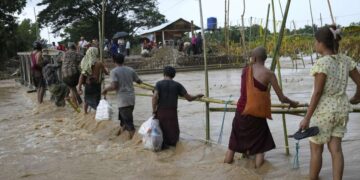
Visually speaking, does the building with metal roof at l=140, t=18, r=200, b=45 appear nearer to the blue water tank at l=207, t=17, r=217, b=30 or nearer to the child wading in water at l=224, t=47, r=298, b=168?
the blue water tank at l=207, t=17, r=217, b=30

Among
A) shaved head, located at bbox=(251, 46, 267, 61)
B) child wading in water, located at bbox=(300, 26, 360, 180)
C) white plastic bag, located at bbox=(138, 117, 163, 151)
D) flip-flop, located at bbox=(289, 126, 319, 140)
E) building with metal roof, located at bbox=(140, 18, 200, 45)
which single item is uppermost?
building with metal roof, located at bbox=(140, 18, 200, 45)

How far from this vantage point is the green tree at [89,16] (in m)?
44.2

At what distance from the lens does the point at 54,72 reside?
36.8 feet

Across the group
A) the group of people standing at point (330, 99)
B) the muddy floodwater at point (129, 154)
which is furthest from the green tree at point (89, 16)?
the group of people standing at point (330, 99)

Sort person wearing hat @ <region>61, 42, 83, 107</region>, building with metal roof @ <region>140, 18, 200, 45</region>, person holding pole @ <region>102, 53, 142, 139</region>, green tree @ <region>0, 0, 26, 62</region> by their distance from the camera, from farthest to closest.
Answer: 1. building with metal roof @ <region>140, 18, 200, 45</region>
2. green tree @ <region>0, 0, 26, 62</region>
3. person wearing hat @ <region>61, 42, 83, 107</region>
4. person holding pole @ <region>102, 53, 142, 139</region>

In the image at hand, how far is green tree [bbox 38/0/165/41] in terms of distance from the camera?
44156 mm

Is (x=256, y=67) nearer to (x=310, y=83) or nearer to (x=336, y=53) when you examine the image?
(x=336, y=53)

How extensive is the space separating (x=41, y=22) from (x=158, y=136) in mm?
41550

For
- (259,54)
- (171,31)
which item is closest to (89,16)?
(171,31)

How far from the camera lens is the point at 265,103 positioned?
4789mm

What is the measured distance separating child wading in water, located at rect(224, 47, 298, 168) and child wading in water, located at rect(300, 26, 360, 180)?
28.9 inches

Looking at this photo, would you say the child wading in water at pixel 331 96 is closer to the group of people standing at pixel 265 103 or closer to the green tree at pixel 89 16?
the group of people standing at pixel 265 103

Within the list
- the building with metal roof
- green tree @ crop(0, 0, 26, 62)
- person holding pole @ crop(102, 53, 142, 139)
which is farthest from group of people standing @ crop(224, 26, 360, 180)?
the building with metal roof

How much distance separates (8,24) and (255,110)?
34238 millimetres
